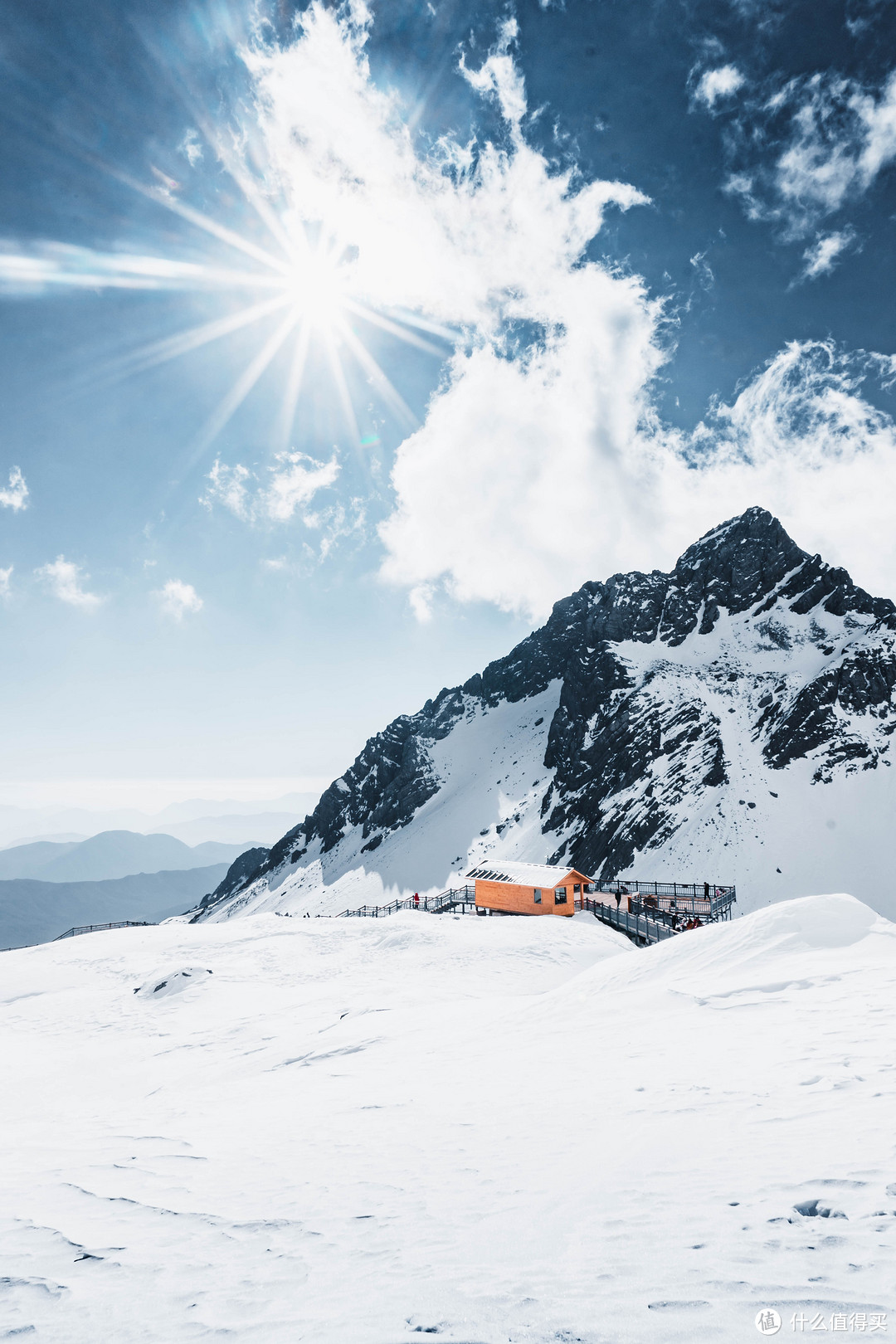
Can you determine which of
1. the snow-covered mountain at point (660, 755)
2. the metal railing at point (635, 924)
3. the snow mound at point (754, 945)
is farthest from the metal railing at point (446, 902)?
the snow mound at point (754, 945)

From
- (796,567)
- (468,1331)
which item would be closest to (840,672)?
(796,567)

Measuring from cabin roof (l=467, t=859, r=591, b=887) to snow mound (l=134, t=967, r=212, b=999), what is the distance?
17.8 m

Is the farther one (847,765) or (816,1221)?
(847,765)

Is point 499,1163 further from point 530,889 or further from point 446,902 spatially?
point 446,902

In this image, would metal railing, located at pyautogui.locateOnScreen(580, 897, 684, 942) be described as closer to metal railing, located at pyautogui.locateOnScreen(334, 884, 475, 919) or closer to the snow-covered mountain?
metal railing, located at pyautogui.locateOnScreen(334, 884, 475, 919)

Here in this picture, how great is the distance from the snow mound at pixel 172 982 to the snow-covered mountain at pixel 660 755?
3620 cm

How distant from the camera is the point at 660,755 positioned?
208ft

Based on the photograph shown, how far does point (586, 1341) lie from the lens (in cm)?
332

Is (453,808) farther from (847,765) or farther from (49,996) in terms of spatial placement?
(49,996)

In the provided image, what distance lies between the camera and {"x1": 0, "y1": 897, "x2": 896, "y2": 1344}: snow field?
12.5 feet

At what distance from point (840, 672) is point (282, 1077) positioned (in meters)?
64.2

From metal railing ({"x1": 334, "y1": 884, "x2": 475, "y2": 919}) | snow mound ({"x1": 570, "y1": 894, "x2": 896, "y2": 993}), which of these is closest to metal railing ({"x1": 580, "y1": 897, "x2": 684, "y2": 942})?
metal railing ({"x1": 334, "y1": 884, "x2": 475, "y2": 919})

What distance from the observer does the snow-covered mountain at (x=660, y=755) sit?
48625mm

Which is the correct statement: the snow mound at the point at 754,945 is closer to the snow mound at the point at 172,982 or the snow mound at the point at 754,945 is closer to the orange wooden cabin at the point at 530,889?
the snow mound at the point at 172,982
